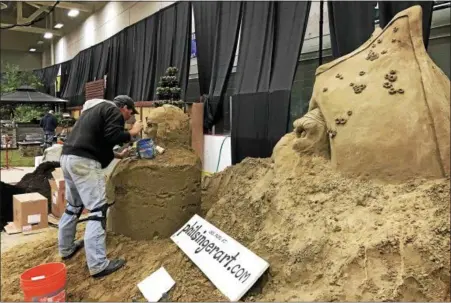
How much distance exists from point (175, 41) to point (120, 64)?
101cm

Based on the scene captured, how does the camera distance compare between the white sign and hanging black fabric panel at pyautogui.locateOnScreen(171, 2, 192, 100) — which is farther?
hanging black fabric panel at pyautogui.locateOnScreen(171, 2, 192, 100)

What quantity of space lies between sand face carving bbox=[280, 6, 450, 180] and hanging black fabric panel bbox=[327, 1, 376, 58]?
610 mm

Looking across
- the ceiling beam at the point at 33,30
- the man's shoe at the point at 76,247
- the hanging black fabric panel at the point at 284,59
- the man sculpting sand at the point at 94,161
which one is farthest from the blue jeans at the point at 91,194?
the hanging black fabric panel at the point at 284,59

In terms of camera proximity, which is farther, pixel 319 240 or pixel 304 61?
pixel 304 61

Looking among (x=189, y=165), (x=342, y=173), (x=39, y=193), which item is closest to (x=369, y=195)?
(x=342, y=173)

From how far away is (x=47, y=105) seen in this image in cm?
216

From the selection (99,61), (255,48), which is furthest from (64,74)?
(255,48)

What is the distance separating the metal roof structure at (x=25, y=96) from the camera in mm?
1993

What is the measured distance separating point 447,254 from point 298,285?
24.5 inches

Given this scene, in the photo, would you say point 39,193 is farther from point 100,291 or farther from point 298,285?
point 298,285

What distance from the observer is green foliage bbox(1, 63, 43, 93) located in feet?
6.73

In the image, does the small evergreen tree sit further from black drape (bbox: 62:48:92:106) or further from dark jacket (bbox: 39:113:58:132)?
dark jacket (bbox: 39:113:58:132)

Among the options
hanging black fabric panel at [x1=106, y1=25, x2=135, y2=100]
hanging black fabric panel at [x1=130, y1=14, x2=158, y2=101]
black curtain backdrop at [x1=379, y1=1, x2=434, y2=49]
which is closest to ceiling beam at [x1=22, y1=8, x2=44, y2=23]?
hanging black fabric panel at [x1=106, y1=25, x2=135, y2=100]

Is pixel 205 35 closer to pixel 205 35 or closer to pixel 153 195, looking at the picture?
pixel 205 35
